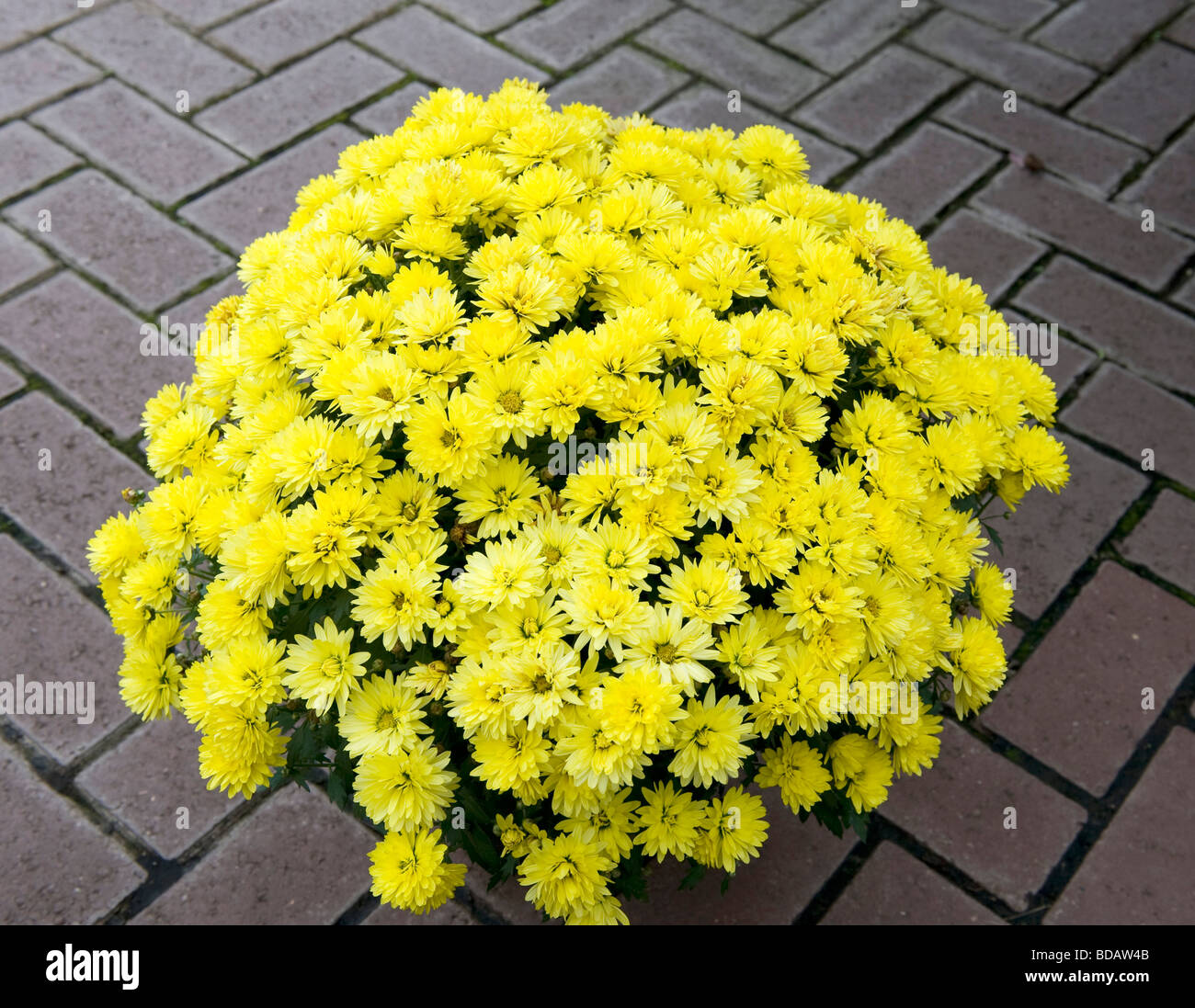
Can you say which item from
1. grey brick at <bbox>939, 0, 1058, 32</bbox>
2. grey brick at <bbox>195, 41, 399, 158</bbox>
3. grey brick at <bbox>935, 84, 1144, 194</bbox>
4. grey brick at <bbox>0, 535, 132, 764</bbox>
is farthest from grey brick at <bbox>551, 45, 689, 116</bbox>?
grey brick at <bbox>0, 535, 132, 764</bbox>

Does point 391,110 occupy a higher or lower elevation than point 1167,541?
higher

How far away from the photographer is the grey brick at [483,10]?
3510 mm

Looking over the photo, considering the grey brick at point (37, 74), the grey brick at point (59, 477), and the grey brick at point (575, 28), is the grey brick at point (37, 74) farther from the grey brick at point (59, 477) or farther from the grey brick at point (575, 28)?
the grey brick at point (575, 28)

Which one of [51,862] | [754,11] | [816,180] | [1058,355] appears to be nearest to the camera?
[51,862]

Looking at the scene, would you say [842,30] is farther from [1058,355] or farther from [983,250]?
[1058,355]

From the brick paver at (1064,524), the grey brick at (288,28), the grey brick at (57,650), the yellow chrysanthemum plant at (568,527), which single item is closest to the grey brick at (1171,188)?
the brick paver at (1064,524)

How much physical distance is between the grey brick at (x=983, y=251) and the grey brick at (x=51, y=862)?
2472 millimetres

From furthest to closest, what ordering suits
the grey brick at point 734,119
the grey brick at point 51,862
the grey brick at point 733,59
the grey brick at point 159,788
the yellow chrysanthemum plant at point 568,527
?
the grey brick at point 733,59 → the grey brick at point 734,119 → the grey brick at point 159,788 → the grey brick at point 51,862 → the yellow chrysanthemum plant at point 568,527

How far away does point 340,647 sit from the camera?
133cm

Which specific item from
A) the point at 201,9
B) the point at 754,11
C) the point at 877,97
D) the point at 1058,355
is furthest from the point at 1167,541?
the point at 201,9

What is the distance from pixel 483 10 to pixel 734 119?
1.02 meters

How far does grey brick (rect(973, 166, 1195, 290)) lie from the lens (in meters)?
2.97

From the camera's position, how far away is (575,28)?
3.53 m
